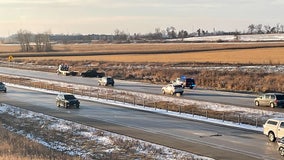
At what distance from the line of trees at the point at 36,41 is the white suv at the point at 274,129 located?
6391 inches

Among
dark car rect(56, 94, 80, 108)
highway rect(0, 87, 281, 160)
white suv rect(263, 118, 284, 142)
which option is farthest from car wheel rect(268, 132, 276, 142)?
dark car rect(56, 94, 80, 108)

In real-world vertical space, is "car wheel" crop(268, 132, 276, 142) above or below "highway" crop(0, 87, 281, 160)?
above

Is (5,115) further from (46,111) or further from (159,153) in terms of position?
(159,153)

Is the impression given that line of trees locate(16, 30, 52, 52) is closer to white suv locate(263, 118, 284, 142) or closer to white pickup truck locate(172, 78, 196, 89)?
white pickup truck locate(172, 78, 196, 89)

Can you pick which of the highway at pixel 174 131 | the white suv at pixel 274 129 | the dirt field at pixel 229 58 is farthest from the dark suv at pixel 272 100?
the dirt field at pixel 229 58

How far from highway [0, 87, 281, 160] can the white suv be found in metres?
0.39

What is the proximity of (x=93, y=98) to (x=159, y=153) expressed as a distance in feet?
89.2

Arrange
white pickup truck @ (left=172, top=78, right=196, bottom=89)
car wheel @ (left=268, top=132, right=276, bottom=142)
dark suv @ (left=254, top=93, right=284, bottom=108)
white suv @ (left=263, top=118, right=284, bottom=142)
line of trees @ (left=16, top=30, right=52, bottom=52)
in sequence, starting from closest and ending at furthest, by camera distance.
A: white suv @ (left=263, top=118, right=284, bottom=142) → car wheel @ (left=268, top=132, right=276, bottom=142) → dark suv @ (left=254, top=93, right=284, bottom=108) → white pickup truck @ (left=172, top=78, right=196, bottom=89) → line of trees @ (left=16, top=30, right=52, bottom=52)

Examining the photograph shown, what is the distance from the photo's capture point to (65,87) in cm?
6350

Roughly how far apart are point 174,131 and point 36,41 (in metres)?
162

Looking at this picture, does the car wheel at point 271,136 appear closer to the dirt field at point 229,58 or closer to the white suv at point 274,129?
the white suv at point 274,129

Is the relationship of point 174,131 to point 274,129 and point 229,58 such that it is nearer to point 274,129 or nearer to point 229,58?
point 274,129

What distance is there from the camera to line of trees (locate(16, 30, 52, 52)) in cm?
18550

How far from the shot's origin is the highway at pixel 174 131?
24.4 meters
